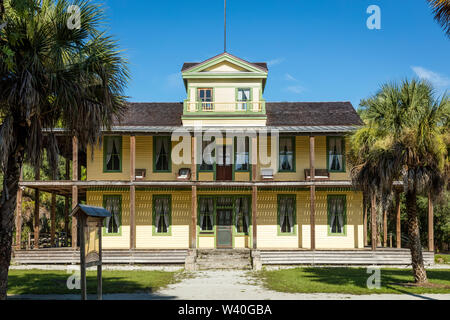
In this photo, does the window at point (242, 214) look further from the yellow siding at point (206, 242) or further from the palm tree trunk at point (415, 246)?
A: the palm tree trunk at point (415, 246)

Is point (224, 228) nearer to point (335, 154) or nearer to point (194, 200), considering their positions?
point (194, 200)

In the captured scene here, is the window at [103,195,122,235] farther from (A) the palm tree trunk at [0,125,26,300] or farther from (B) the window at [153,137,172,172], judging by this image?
(A) the palm tree trunk at [0,125,26,300]

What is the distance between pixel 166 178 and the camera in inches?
997

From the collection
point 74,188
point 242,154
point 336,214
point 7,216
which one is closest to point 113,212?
point 74,188

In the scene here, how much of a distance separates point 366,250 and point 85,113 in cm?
1589

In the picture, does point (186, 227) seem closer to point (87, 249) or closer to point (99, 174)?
point (99, 174)

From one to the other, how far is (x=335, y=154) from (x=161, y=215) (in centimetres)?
900

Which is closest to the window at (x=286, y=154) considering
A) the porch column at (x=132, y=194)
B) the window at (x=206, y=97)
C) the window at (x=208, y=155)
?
the window at (x=208, y=155)

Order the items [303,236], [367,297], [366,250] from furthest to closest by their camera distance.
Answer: [303,236]
[366,250]
[367,297]

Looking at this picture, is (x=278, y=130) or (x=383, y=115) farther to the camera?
(x=278, y=130)

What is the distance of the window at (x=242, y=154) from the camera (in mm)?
25484

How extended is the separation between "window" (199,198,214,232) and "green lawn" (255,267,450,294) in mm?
6005

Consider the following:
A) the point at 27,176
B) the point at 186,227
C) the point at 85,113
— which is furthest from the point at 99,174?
the point at 85,113

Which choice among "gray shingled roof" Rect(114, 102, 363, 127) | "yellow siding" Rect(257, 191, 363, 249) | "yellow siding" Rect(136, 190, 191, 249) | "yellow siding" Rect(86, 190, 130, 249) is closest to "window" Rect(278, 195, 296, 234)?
"yellow siding" Rect(257, 191, 363, 249)
